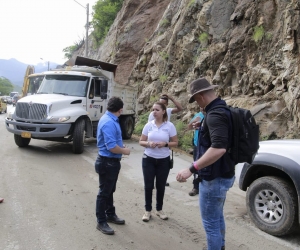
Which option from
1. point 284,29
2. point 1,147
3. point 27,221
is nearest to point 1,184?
point 27,221

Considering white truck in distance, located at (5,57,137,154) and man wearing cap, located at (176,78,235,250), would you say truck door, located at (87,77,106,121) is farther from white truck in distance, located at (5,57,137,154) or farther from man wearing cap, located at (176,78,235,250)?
man wearing cap, located at (176,78,235,250)

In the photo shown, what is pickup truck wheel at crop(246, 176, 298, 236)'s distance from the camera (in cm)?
393

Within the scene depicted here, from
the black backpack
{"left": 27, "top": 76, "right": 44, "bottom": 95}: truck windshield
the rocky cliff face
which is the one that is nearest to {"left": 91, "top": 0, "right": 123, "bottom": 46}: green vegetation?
the rocky cliff face

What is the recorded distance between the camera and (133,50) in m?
22.9

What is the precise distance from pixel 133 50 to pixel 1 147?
1504 cm

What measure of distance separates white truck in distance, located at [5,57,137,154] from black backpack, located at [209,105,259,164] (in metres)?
6.78

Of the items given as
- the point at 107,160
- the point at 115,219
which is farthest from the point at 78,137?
the point at 107,160

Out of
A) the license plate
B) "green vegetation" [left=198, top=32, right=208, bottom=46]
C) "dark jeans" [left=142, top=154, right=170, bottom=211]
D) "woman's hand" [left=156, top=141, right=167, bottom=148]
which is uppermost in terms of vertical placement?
"green vegetation" [left=198, top=32, right=208, bottom=46]

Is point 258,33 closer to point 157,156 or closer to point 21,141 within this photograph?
point 157,156

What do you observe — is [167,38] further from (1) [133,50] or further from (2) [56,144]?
(2) [56,144]

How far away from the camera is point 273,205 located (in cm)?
416

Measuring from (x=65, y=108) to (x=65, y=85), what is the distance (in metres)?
1.28

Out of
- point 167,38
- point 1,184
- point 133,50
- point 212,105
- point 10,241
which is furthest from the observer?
point 133,50

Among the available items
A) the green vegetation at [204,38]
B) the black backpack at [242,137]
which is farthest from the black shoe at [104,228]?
the green vegetation at [204,38]
